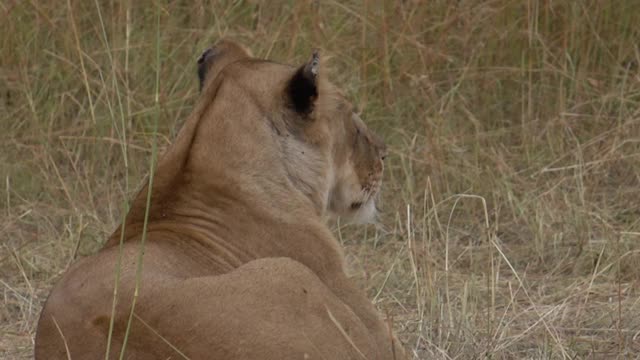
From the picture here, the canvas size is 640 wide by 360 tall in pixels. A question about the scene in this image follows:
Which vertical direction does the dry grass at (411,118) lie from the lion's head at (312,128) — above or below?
below

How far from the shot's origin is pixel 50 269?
514 cm

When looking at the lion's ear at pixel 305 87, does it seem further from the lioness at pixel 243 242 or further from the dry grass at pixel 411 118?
the dry grass at pixel 411 118

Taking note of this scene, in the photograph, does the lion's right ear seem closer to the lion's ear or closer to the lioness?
the lioness

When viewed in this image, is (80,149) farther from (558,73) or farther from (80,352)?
(80,352)

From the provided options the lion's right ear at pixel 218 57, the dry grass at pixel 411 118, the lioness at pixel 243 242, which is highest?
the lion's right ear at pixel 218 57

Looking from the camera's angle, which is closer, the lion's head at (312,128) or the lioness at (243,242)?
the lioness at (243,242)

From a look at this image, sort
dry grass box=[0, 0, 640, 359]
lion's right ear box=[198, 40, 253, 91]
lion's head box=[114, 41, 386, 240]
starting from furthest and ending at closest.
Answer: dry grass box=[0, 0, 640, 359] < lion's right ear box=[198, 40, 253, 91] < lion's head box=[114, 41, 386, 240]

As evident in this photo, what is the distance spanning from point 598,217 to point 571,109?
1105 mm

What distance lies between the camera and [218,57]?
13.1ft

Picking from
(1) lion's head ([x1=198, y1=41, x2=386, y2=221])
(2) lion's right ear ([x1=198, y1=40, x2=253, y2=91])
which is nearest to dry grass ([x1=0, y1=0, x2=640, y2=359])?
(1) lion's head ([x1=198, y1=41, x2=386, y2=221])

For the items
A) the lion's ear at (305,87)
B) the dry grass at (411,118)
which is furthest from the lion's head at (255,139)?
the dry grass at (411,118)

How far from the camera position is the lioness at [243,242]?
9.65ft

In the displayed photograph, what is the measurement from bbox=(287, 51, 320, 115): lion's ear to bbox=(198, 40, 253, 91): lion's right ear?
0.89ft

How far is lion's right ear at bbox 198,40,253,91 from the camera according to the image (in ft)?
13.0
